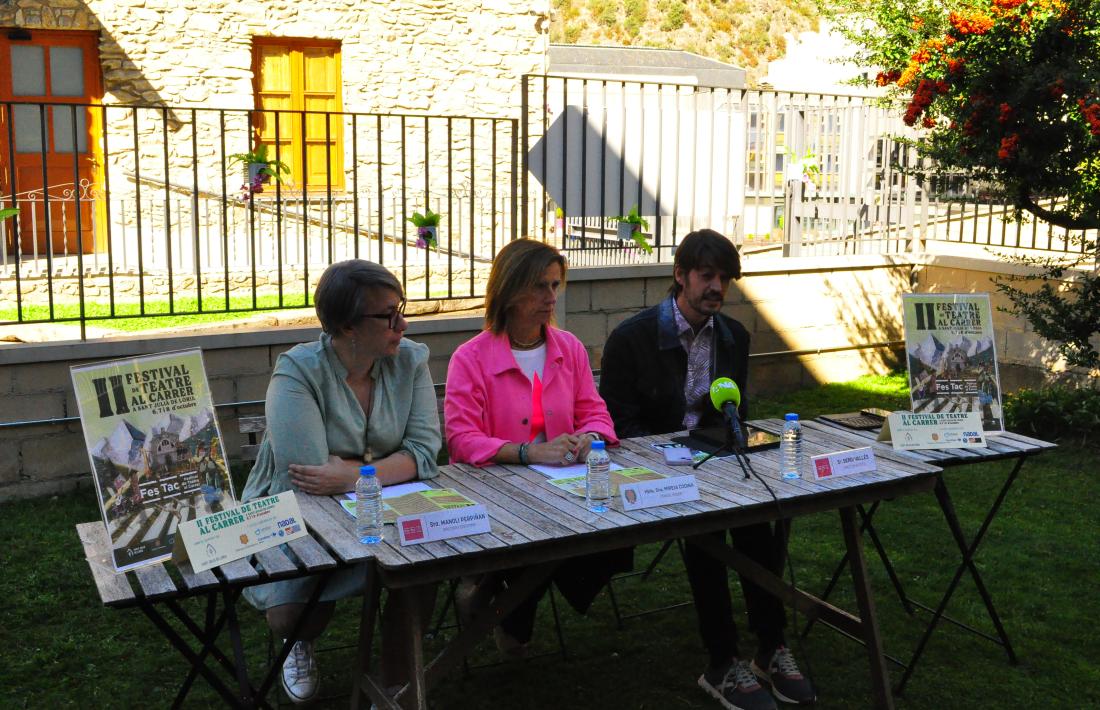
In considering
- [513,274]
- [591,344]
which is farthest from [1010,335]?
[513,274]

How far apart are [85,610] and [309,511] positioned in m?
1.80

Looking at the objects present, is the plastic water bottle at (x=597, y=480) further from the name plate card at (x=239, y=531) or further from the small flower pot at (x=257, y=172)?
the small flower pot at (x=257, y=172)

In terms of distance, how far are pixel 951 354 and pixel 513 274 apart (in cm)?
141

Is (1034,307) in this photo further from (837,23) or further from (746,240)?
(837,23)

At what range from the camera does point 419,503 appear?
275 cm

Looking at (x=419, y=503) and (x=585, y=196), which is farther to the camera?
(x=585, y=196)

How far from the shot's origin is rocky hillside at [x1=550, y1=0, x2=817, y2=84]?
138 feet

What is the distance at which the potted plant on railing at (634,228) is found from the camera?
23.3 feet

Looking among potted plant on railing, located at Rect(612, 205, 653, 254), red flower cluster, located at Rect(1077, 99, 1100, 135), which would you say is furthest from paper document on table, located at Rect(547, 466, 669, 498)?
potted plant on railing, located at Rect(612, 205, 653, 254)

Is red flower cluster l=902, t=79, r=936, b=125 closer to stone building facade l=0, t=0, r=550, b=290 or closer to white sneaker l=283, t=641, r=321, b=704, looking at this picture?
white sneaker l=283, t=641, r=321, b=704

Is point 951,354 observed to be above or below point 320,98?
below

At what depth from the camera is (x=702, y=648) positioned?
3822mm

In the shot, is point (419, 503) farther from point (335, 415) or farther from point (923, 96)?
point (923, 96)

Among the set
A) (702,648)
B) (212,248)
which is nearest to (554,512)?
(702,648)
